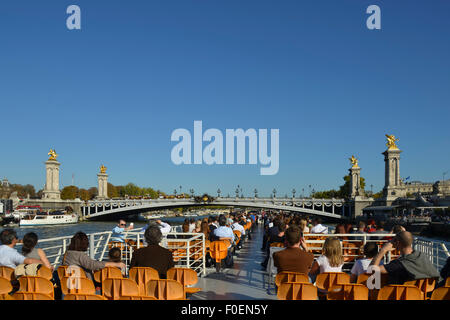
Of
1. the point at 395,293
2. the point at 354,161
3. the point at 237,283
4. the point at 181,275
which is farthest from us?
the point at 354,161

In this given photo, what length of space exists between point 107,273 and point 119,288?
0.82 m

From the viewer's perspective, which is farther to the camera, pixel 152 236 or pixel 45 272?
pixel 152 236

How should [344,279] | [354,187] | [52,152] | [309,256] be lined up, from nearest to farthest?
[344,279] → [309,256] → [354,187] → [52,152]

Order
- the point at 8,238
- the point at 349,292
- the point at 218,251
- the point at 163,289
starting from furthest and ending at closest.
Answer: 1. the point at 218,251
2. the point at 8,238
3. the point at 163,289
4. the point at 349,292

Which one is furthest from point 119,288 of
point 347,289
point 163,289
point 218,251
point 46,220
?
point 46,220

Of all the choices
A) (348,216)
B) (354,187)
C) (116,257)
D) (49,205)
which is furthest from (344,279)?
(49,205)

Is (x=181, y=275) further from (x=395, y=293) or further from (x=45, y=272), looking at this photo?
(x=395, y=293)

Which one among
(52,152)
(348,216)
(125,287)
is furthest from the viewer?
(52,152)

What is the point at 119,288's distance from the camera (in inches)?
175

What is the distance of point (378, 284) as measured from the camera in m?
4.68

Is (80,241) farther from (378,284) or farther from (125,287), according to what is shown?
(378,284)

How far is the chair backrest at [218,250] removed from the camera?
8.78 meters
